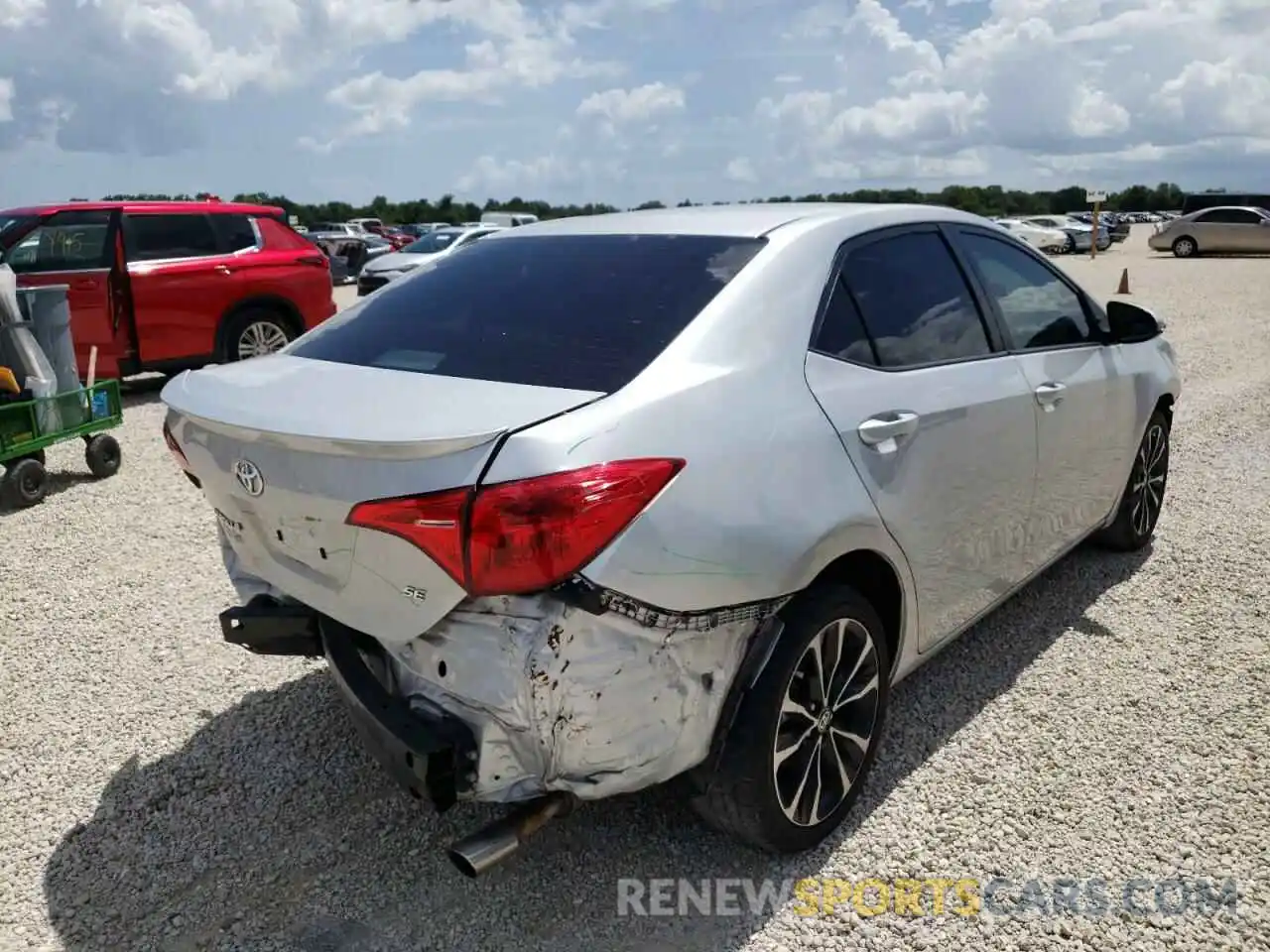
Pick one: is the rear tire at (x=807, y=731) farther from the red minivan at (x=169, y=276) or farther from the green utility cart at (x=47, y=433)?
the red minivan at (x=169, y=276)

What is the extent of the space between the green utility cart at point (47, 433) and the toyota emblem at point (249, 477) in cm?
450

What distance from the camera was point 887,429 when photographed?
2818 millimetres

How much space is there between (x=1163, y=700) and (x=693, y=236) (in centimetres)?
235

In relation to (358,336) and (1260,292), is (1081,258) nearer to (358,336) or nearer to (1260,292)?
(1260,292)

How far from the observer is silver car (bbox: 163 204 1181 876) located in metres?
2.17

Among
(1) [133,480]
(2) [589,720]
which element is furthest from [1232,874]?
(1) [133,480]

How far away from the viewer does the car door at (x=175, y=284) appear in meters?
9.38

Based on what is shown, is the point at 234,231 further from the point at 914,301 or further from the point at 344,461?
the point at 344,461

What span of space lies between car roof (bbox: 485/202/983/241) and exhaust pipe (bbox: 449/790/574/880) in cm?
165

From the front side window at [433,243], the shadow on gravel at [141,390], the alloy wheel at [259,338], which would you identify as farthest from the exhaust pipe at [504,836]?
the front side window at [433,243]

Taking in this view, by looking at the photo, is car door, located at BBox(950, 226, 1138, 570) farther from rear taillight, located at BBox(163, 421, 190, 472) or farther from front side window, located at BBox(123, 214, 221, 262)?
front side window, located at BBox(123, 214, 221, 262)

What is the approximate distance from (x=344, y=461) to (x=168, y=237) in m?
8.60

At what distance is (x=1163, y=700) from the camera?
3646 mm

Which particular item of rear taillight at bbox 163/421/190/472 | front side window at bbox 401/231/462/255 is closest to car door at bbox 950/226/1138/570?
rear taillight at bbox 163/421/190/472
